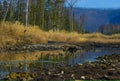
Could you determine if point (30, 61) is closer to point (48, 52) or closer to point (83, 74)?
point (83, 74)

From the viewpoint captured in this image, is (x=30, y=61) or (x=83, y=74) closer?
(x=83, y=74)

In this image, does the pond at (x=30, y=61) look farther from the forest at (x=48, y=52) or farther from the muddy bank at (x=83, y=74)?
the muddy bank at (x=83, y=74)

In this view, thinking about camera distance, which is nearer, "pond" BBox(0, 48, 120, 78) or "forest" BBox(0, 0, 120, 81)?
"forest" BBox(0, 0, 120, 81)

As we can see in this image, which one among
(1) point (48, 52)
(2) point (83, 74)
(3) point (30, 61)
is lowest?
(1) point (48, 52)

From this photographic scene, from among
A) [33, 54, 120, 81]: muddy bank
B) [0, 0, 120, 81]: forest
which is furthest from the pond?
[33, 54, 120, 81]: muddy bank

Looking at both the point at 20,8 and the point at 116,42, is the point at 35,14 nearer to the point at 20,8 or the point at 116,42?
the point at 20,8

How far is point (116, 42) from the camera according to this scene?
61969 mm

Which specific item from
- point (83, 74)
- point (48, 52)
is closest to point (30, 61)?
point (83, 74)

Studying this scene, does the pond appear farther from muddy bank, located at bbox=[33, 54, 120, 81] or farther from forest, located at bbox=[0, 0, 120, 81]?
muddy bank, located at bbox=[33, 54, 120, 81]

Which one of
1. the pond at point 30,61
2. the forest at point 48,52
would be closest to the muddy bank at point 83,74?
the forest at point 48,52

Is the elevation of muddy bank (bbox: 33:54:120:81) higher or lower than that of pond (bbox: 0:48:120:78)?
higher

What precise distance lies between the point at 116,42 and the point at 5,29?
82.7 feet

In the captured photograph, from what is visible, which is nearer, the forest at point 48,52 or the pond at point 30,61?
the forest at point 48,52

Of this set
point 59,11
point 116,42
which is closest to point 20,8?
point 59,11
